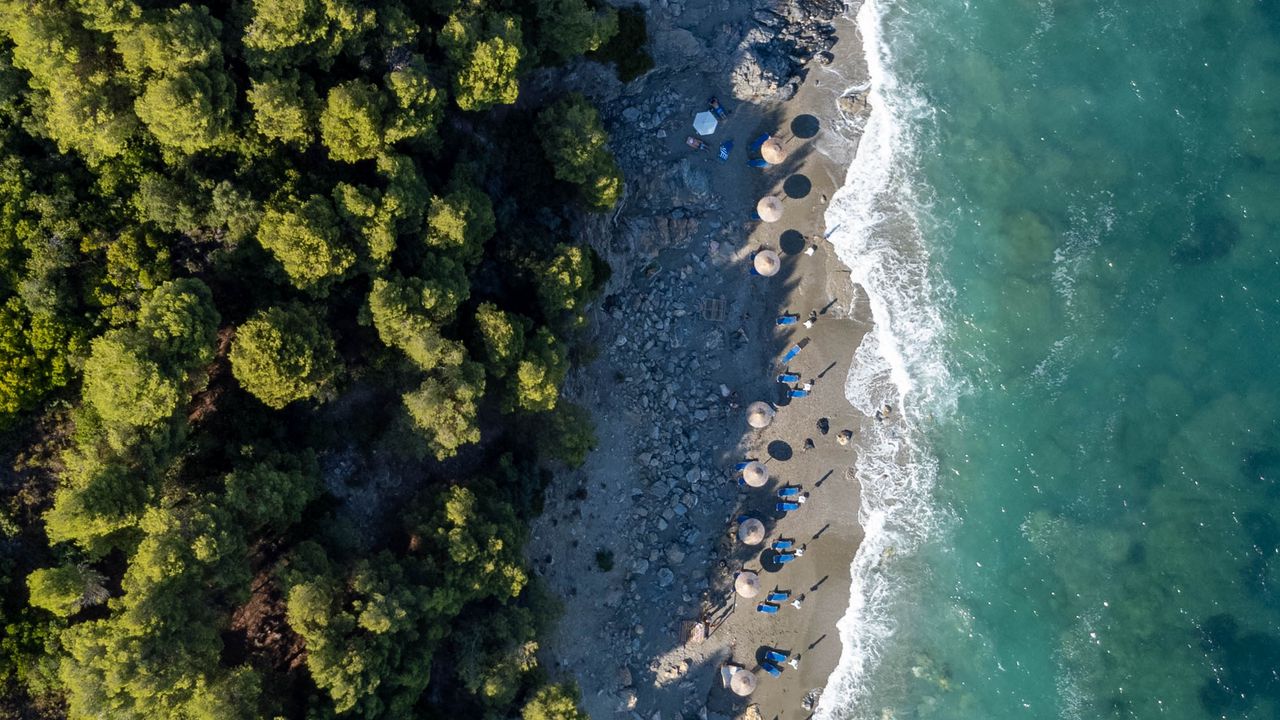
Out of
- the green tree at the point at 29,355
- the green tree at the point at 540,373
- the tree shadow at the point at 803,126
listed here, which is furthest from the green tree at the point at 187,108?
the tree shadow at the point at 803,126

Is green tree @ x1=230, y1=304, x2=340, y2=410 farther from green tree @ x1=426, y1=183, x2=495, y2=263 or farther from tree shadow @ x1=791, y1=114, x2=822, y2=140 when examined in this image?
tree shadow @ x1=791, y1=114, x2=822, y2=140

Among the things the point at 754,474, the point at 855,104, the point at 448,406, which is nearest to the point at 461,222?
the point at 448,406

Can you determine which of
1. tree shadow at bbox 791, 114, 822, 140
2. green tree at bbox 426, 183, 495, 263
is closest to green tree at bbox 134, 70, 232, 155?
green tree at bbox 426, 183, 495, 263

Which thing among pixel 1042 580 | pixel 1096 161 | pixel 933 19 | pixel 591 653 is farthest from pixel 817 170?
pixel 591 653

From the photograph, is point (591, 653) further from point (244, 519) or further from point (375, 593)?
point (244, 519)

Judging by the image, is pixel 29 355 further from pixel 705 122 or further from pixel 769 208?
pixel 769 208

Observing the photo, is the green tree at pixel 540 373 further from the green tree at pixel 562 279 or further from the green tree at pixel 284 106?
the green tree at pixel 284 106
